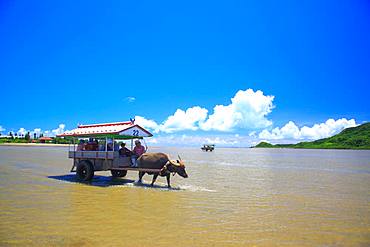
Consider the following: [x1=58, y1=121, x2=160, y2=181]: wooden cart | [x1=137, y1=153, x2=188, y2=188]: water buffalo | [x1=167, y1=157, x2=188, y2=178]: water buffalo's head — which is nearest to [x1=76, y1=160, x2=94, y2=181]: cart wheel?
[x1=58, y1=121, x2=160, y2=181]: wooden cart

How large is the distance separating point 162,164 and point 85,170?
4186mm

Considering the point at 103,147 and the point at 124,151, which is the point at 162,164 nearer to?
the point at 124,151

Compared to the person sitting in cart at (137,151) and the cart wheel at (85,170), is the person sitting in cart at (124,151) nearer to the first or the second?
the person sitting in cart at (137,151)

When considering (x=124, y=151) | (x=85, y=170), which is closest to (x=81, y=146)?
(x=85, y=170)

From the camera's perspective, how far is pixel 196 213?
28.0ft

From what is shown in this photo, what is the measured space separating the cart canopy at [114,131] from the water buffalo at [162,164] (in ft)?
4.36

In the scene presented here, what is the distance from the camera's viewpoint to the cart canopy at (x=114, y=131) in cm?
1390

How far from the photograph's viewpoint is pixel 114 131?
45.5 feet

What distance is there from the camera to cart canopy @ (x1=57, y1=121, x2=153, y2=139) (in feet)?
45.6

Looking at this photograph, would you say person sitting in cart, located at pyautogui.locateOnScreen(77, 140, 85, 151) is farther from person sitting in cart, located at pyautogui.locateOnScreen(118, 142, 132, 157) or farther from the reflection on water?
the reflection on water

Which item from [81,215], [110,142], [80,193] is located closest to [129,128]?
[110,142]

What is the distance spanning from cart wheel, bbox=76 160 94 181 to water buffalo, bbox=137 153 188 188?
253 centimetres

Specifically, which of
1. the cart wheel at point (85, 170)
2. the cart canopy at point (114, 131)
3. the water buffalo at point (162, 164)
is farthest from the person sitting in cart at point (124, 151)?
the cart wheel at point (85, 170)

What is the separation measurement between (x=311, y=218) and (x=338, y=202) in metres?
3.28
